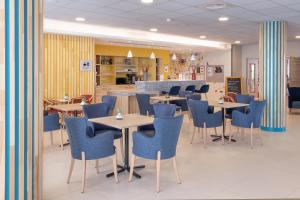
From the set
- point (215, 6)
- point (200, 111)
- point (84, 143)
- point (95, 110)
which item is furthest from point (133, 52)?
point (84, 143)

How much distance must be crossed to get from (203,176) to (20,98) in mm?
2918

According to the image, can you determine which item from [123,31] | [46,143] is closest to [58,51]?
[123,31]

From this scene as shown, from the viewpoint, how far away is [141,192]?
395cm

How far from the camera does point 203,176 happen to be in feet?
14.8

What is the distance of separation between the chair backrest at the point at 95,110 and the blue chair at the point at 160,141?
1.89 m

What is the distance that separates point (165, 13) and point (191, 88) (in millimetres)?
4936

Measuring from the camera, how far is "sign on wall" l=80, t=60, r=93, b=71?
10000 millimetres

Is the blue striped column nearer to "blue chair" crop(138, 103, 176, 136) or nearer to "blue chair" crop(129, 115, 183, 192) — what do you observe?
"blue chair" crop(138, 103, 176, 136)

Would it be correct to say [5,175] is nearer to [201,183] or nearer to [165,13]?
[201,183]

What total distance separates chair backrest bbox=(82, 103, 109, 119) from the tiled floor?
839mm

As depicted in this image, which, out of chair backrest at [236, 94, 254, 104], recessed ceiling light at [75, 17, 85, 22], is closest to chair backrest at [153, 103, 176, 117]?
chair backrest at [236, 94, 254, 104]

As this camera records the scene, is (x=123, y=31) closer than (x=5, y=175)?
No

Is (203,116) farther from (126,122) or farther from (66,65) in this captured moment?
(66,65)

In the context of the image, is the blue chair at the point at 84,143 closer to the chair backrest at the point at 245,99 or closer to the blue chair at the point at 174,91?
the chair backrest at the point at 245,99
